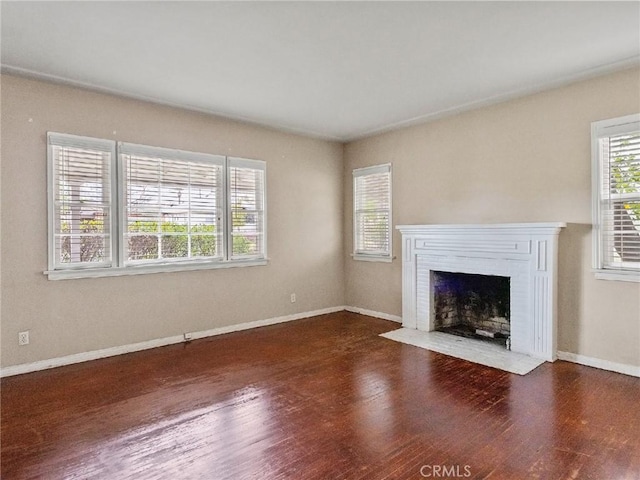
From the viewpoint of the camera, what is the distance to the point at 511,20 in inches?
106

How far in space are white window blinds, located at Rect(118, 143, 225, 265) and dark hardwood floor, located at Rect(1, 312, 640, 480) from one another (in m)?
1.25

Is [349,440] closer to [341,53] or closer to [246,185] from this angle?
[341,53]

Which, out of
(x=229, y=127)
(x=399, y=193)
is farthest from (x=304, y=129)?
(x=399, y=193)

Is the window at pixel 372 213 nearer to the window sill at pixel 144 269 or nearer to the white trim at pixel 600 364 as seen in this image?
A: the window sill at pixel 144 269

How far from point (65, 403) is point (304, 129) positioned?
420 cm

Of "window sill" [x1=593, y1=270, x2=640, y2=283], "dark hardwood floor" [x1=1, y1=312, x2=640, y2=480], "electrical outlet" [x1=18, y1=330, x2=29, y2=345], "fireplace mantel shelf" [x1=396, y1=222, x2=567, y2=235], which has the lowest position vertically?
"dark hardwood floor" [x1=1, y1=312, x2=640, y2=480]

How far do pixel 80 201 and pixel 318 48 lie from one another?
2.79m

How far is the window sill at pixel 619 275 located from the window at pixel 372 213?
2580mm

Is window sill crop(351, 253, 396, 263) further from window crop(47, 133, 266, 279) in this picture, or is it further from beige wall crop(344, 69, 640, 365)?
window crop(47, 133, 266, 279)

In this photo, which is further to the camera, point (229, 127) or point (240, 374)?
point (229, 127)

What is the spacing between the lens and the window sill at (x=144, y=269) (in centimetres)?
378

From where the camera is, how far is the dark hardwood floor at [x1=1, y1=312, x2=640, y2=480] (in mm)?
2139

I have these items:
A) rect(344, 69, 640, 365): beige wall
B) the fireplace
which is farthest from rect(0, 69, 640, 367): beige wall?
→ the fireplace

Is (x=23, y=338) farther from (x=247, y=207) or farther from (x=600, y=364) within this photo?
(x=600, y=364)
